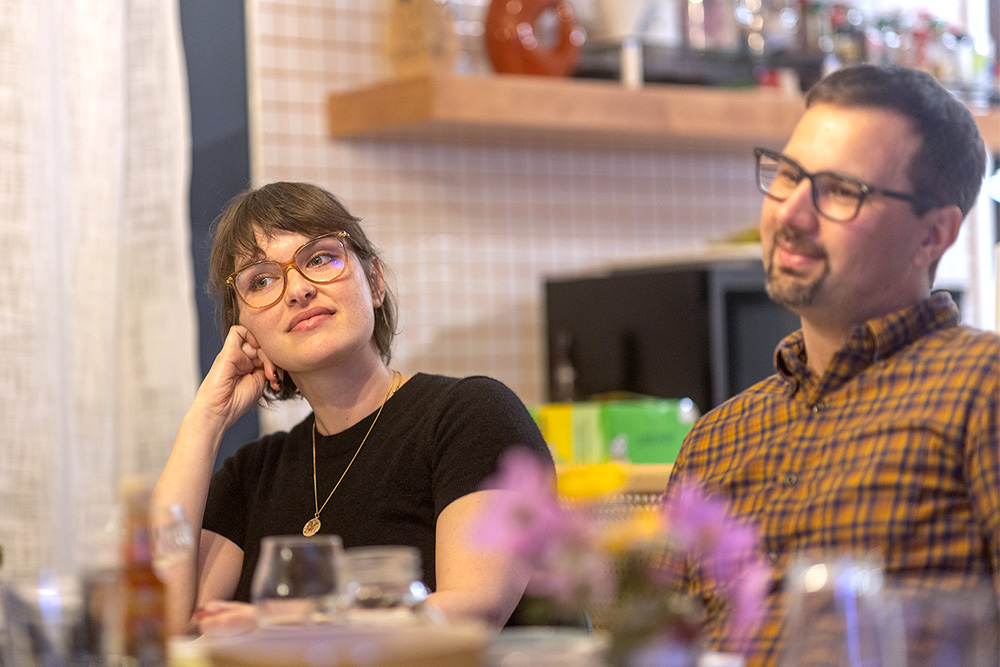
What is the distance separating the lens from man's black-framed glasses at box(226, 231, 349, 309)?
1754mm

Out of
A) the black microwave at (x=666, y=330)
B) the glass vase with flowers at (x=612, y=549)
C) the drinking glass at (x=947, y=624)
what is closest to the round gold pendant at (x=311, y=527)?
the glass vase with flowers at (x=612, y=549)

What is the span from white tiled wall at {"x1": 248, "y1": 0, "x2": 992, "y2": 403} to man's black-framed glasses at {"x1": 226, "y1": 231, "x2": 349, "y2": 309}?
3.79 feet

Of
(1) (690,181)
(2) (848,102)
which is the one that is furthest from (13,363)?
(1) (690,181)

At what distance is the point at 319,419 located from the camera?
6.03 feet

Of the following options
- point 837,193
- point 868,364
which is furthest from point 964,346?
point 837,193

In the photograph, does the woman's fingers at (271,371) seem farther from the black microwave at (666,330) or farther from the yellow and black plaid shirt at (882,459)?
the black microwave at (666,330)

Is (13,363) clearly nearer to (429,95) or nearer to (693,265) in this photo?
(429,95)

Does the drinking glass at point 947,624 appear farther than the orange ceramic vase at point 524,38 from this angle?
No

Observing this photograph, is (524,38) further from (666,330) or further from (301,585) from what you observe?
(301,585)

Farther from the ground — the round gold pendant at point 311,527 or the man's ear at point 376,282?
the man's ear at point 376,282

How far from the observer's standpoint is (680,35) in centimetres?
341

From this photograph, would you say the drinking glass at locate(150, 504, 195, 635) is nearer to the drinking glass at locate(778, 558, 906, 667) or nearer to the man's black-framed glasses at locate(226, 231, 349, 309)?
the drinking glass at locate(778, 558, 906, 667)

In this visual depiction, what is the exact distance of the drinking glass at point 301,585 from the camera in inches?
38.0

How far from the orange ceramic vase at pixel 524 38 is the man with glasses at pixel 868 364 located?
1.73 metres
